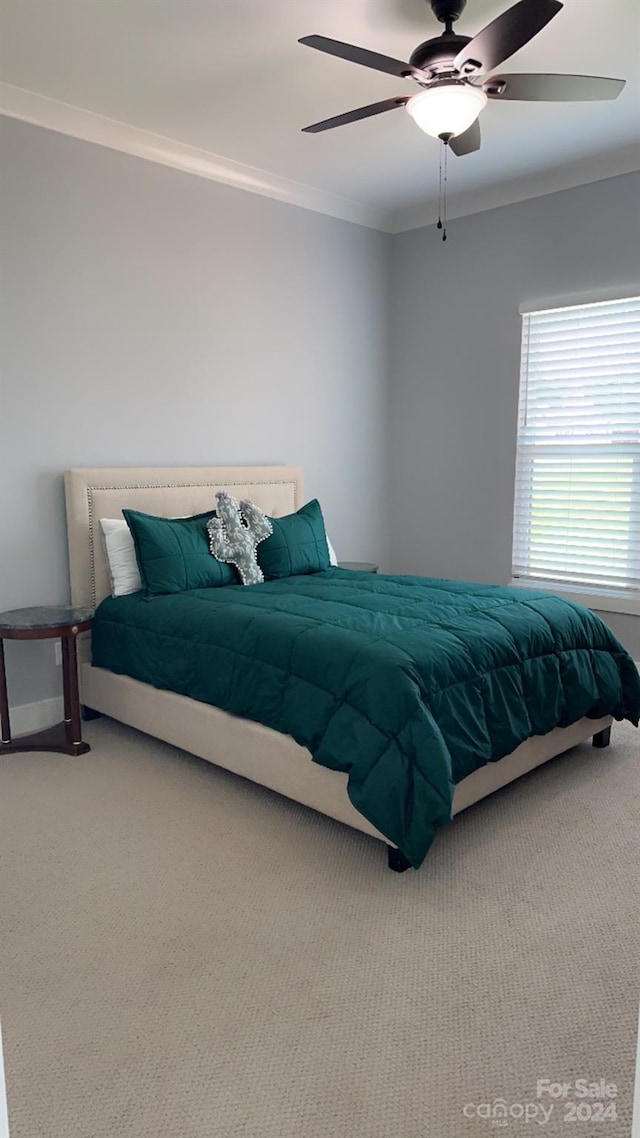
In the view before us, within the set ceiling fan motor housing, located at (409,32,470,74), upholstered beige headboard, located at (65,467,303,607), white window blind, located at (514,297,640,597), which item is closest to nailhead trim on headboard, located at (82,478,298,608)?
upholstered beige headboard, located at (65,467,303,607)

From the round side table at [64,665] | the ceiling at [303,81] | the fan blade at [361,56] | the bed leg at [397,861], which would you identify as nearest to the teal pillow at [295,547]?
the round side table at [64,665]

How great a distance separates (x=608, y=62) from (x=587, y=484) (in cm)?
209

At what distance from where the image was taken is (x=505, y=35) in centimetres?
217

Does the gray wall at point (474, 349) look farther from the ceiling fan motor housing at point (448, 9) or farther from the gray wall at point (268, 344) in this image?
the ceiling fan motor housing at point (448, 9)

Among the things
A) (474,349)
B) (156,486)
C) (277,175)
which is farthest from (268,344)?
(474,349)

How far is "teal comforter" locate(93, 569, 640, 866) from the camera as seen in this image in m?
2.30

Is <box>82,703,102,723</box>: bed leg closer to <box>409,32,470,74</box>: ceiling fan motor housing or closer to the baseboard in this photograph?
the baseboard

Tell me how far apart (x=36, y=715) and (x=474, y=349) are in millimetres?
3450

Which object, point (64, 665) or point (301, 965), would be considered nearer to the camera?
point (301, 965)

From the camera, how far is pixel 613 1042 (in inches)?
67.4

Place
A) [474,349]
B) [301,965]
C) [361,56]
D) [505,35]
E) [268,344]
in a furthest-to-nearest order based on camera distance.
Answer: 1. [474,349]
2. [268,344]
3. [361,56]
4. [505,35]
5. [301,965]

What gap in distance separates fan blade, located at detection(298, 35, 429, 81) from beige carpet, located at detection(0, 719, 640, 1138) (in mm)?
2511

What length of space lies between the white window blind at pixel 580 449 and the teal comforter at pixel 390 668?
49.7 inches

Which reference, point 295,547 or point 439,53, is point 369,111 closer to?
point 439,53
